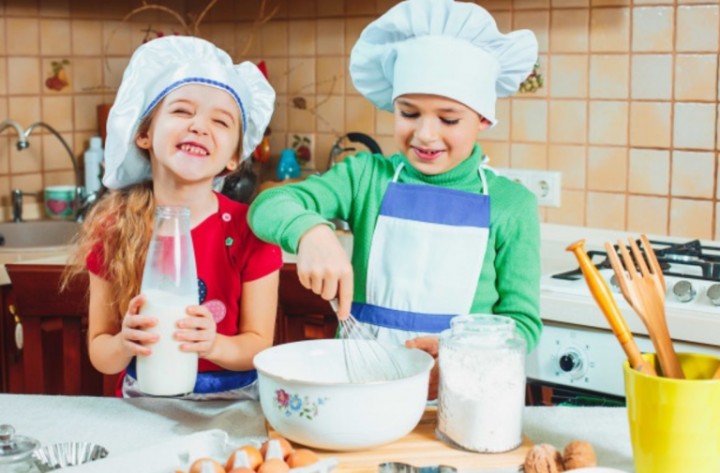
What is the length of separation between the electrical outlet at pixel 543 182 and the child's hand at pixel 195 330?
140cm

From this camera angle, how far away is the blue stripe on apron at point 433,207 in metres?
1.42

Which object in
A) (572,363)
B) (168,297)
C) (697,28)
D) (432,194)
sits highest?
(697,28)

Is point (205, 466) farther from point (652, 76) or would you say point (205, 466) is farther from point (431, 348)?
point (652, 76)

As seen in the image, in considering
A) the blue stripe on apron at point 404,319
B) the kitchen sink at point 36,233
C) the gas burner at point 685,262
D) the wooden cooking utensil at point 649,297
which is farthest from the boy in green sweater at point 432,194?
the kitchen sink at point 36,233

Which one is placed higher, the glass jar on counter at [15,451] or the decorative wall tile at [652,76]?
the decorative wall tile at [652,76]

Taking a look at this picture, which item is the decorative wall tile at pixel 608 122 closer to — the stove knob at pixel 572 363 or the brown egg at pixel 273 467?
the stove knob at pixel 572 363

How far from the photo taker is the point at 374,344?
1.19 metres

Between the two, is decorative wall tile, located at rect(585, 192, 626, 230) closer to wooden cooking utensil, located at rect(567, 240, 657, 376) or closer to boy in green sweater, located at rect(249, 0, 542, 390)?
boy in green sweater, located at rect(249, 0, 542, 390)

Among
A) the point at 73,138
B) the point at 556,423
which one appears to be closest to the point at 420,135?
the point at 556,423

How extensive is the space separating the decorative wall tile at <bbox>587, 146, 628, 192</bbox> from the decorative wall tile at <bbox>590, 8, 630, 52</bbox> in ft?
0.75

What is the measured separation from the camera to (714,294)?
1.80 meters

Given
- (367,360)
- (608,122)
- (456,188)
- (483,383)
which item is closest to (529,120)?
(608,122)

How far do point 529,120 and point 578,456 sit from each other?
1.58m

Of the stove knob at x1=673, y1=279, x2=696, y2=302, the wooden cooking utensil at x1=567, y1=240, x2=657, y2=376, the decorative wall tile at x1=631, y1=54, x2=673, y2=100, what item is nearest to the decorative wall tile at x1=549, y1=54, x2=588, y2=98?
the decorative wall tile at x1=631, y1=54, x2=673, y2=100
